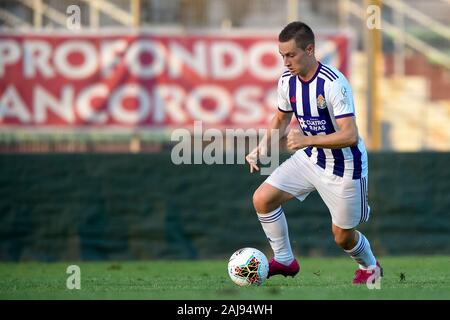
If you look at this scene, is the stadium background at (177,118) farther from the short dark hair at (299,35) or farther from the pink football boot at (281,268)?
the short dark hair at (299,35)

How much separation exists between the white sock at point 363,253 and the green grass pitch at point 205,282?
239 millimetres

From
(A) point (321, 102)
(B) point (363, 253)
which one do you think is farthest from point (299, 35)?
(B) point (363, 253)

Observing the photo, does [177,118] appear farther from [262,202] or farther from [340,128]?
[340,128]

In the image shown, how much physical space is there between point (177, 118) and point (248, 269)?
25.6ft

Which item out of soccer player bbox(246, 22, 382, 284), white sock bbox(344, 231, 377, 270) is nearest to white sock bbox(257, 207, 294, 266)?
soccer player bbox(246, 22, 382, 284)

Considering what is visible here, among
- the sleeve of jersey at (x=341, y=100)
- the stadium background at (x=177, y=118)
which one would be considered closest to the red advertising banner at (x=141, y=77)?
the stadium background at (x=177, y=118)

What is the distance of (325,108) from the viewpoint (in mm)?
8828

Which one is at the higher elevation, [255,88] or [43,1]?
[43,1]

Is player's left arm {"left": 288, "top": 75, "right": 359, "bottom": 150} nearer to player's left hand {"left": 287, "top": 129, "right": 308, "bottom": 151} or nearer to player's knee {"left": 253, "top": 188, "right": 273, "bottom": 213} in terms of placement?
player's left hand {"left": 287, "top": 129, "right": 308, "bottom": 151}

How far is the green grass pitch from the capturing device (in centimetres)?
790

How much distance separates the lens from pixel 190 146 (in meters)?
16.2

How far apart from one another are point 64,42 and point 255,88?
10.9 ft
